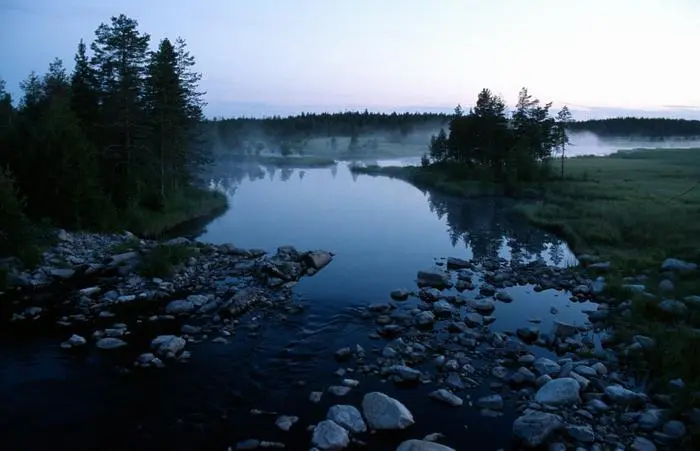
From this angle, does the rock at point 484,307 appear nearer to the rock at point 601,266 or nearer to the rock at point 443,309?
the rock at point 443,309

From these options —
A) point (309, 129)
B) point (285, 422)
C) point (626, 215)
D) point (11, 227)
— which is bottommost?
point (285, 422)

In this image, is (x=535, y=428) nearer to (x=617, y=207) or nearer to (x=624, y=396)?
(x=624, y=396)

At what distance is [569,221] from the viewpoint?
38406 millimetres

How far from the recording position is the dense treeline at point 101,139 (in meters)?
27.8

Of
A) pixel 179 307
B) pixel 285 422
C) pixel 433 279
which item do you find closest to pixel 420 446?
pixel 285 422

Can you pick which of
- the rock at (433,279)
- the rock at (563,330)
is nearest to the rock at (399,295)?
the rock at (433,279)

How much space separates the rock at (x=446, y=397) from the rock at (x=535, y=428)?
1.54m

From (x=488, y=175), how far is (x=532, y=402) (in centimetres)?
5442

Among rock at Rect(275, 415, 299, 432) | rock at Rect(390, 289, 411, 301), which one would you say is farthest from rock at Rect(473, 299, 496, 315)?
rock at Rect(275, 415, 299, 432)

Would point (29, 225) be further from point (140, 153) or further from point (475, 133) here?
point (475, 133)

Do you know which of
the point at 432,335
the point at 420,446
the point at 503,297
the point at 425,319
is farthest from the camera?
the point at 503,297

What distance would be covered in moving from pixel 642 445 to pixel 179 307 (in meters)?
15.1

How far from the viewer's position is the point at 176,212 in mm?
38875

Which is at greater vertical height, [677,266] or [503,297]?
[677,266]
